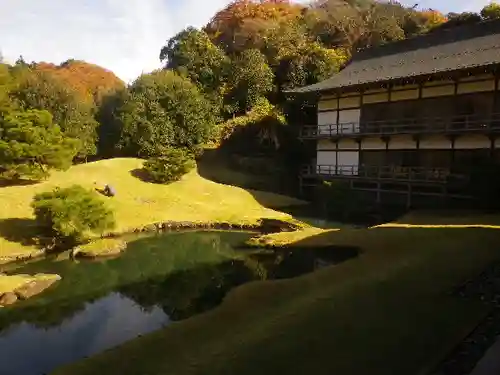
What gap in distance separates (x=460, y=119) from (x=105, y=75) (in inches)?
2285

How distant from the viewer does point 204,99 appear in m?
42.9

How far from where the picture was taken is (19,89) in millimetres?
37625

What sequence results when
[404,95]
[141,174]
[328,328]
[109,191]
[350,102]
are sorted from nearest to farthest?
[328,328], [404,95], [109,191], [350,102], [141,174]

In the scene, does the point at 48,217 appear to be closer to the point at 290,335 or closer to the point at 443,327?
the point at 290,335

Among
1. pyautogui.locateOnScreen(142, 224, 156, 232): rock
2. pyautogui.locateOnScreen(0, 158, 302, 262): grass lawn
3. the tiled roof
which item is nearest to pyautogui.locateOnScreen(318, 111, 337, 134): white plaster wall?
the tiled roof

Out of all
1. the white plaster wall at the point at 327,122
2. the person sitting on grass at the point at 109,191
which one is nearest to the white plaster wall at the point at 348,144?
the white plaster wall at the point at 327,122

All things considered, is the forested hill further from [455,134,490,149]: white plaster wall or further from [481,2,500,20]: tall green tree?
[455,134,490,149]: white plaster wall

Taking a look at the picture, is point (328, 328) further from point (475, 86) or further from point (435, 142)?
point (475, 86)

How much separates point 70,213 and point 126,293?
23.1 feet

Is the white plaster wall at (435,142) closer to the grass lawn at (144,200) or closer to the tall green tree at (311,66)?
the grass lawn at (144,200)

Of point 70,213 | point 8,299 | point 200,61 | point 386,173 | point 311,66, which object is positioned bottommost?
point 8,299

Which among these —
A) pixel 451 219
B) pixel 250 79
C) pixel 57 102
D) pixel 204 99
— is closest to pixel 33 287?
pixel 451 219

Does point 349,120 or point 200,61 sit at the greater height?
point 200,61

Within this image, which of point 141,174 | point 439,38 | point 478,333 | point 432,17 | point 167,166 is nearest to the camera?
point 478,333
